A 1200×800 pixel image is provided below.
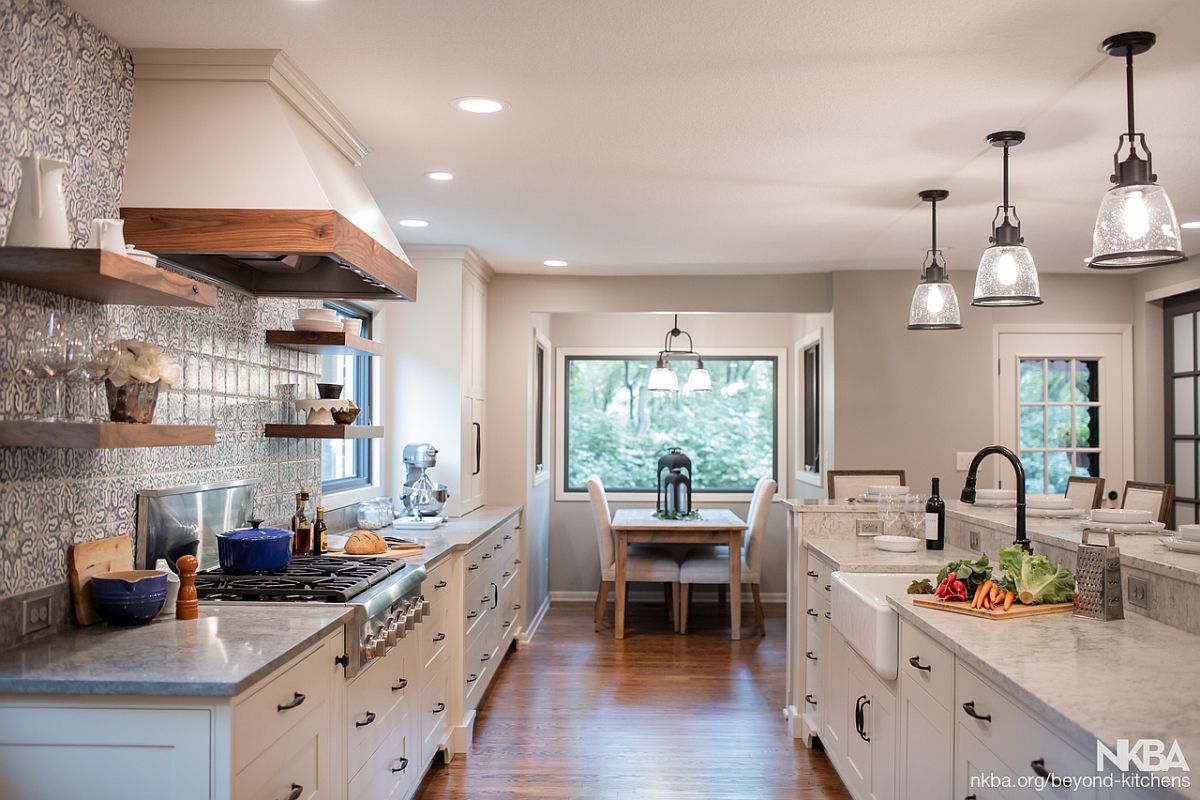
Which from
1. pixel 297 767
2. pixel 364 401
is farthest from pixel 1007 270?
pixel 364 401

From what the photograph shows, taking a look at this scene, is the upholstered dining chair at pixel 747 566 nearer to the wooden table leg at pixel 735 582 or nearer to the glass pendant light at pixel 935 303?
the wooden table leg at pixel 735 582

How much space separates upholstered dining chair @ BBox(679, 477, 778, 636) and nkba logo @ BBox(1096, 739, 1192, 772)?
4918 millimetres

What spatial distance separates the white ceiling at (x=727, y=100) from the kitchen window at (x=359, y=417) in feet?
2.32

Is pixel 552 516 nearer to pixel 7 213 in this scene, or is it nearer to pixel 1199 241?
pixel 1199 241

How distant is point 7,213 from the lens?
2070 mm

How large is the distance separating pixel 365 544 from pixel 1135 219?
8.53ft

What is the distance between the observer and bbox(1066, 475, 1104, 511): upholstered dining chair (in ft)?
16.5

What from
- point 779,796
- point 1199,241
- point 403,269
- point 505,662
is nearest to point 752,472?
point 505,662

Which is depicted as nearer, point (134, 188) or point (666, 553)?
point (134, 188)

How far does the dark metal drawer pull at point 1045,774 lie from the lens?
1.62 meters

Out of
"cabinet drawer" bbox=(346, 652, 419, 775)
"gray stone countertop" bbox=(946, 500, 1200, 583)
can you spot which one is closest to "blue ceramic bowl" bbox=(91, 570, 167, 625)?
"cabinet drawer" bbox=(346, 652, 419, 775)

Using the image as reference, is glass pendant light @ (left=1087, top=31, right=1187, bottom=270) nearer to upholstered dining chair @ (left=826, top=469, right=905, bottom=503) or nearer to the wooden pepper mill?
the wooden pepper mill

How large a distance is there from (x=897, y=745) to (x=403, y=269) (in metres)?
2.17

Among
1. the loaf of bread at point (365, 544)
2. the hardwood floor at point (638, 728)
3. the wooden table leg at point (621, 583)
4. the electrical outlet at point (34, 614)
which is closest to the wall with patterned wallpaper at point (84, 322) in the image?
the electrical outlet at point (34, 614)
